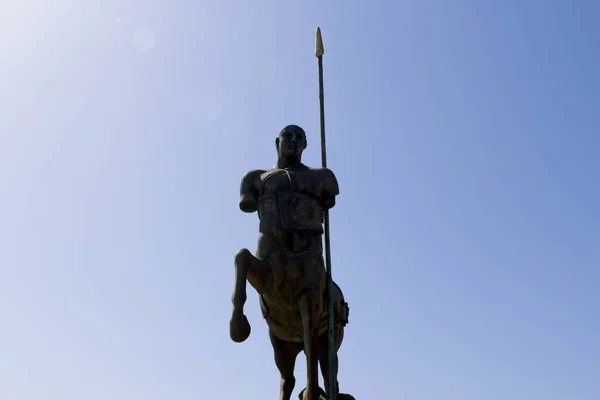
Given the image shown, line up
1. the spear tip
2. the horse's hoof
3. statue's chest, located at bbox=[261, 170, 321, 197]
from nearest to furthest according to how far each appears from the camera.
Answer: the horse's hoof → statue's chest, located at bbox=[261, 170, 321, 197] → the spear tip

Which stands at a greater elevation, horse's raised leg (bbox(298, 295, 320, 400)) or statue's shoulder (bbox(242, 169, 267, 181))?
statue's shoulder (bbox(242, 169, 267, 181))

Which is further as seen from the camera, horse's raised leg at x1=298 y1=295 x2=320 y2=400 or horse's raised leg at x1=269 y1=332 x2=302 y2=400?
horse's raised leg at x1=269 y1=332 x2=302 y2=400

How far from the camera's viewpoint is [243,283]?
8984mm

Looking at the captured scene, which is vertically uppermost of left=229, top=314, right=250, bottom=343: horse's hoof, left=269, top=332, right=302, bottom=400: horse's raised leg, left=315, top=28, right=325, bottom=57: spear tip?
left=315, top=28, right=325, bottom=57: spear tip

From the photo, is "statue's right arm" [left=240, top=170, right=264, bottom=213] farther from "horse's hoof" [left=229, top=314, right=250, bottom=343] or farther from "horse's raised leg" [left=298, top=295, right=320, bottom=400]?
"horse's hoof" [left=229, top=314, right=250, bottom=343]

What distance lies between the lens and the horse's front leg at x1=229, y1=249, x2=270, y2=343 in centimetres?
880

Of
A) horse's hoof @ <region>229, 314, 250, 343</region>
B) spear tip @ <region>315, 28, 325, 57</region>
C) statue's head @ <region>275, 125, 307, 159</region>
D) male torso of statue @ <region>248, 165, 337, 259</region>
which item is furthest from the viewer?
spear tip @ <region>315, 28, 325, 57</region>

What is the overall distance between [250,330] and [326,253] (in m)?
1.48

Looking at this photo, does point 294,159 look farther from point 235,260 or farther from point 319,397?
point 319,397

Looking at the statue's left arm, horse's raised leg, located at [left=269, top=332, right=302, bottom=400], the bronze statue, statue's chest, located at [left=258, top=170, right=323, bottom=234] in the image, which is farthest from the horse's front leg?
the statue's left arm

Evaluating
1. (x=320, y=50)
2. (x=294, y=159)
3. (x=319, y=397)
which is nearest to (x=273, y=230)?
(x=294, y=159)

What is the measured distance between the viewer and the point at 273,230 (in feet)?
30.9

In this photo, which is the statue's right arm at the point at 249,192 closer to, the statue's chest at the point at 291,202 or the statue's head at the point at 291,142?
the statue's chest at the point at 291,202

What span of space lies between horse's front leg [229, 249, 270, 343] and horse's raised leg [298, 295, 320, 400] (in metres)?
0.54
